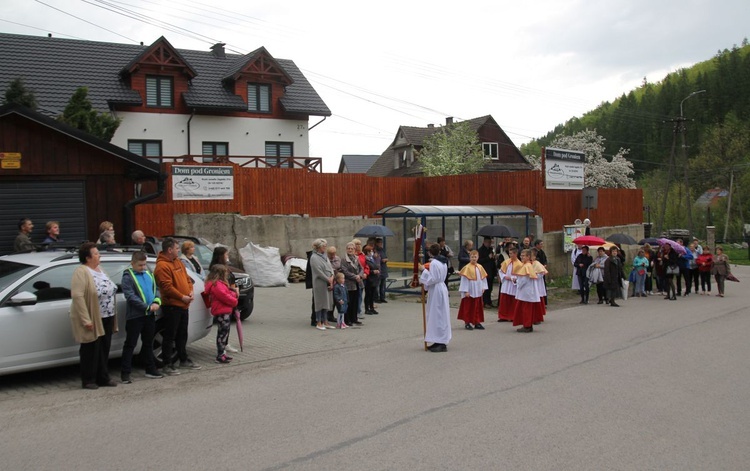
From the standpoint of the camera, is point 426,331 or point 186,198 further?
point 186,198

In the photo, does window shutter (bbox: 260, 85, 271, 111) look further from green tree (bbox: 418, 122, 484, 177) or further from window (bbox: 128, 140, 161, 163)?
green tree (bbox: 418, 122, 484, 177)

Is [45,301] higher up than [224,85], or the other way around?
[224,85]

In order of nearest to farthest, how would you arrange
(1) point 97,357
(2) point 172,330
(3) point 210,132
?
(1) point 97,357
(2) point 172,330
(3) point 210,132

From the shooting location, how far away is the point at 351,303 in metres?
14.0

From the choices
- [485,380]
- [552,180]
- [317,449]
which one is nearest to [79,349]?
[317,449]

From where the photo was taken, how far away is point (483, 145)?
61156 millimetres

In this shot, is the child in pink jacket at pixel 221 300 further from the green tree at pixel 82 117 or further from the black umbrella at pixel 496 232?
the green tree at pixel 82 117

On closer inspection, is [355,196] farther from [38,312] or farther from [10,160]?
[38,312]

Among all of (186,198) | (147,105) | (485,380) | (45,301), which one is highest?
(147,105)

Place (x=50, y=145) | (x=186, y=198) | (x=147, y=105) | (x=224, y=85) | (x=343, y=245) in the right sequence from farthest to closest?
(x=224, y=85), (x=147, y=105), (x=343, y=245), (x=186, y=198), (x=50, y=145)

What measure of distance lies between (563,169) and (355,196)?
759cm

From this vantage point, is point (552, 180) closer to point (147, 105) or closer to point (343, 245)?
point (343, 245)

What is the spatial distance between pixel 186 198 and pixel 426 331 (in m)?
12.7

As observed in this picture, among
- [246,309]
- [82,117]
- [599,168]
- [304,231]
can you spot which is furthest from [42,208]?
[599,168]
